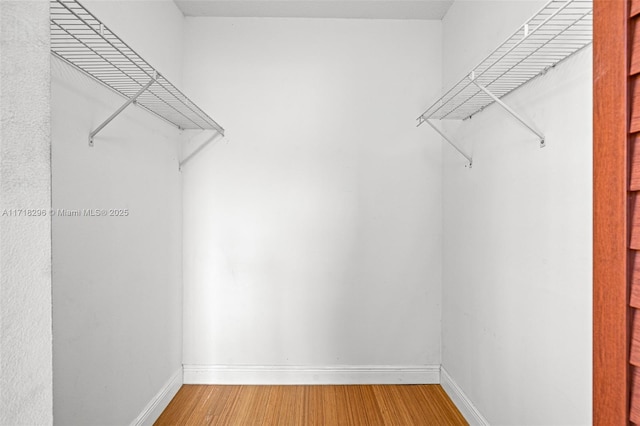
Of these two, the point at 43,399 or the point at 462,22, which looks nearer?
the point at 43,399

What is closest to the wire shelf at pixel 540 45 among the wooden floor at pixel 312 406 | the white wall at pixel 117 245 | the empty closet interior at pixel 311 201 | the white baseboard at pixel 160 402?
the empty closet interior at pixel 311 201

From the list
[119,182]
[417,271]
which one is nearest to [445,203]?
[417,271]

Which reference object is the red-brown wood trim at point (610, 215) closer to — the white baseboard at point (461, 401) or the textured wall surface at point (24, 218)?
the textured wall surface at point (24, 218)

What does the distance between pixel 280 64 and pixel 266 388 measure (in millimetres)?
1941

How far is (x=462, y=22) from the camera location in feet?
6.97

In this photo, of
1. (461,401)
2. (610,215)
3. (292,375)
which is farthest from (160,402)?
(610,215)

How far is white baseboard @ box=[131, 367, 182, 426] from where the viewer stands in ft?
6.21

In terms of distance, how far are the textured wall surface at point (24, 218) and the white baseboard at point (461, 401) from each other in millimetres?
1879

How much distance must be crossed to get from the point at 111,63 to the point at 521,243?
158cm

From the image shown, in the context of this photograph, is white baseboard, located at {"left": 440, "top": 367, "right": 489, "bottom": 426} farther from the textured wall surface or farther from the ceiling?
the ceiling

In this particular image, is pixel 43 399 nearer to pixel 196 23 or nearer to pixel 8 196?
pixel 8 196

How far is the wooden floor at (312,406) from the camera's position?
2014 mm

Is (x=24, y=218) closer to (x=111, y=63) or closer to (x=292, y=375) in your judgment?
(x=111, y=63)

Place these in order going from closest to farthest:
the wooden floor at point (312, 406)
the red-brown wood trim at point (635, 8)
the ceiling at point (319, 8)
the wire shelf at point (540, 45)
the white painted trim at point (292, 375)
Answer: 1. the red-brown wood trim at point (635, 8)
2. the wire shelf at point (540, 45)
3. the wooden floor at point (312, 406)
4. the ceiling at point (319, 8)
5. the white painted trim at point (292, 375)
